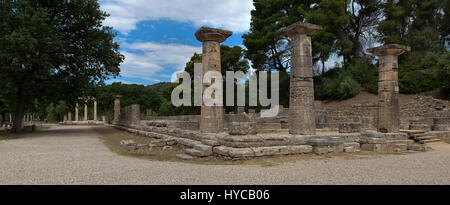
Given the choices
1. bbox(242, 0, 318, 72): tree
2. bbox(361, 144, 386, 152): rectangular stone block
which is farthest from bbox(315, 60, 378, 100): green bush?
bbox(361, 144, 386, 152): rectangular stone block

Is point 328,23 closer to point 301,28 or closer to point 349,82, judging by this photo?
point 349,82

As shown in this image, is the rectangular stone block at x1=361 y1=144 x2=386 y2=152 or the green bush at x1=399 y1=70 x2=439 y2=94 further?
the green bush at x1=399 y1=70 x2=439 y2=94

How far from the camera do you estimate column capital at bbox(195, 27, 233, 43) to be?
38.6ft

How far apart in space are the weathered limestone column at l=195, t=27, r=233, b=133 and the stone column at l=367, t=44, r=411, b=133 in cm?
761

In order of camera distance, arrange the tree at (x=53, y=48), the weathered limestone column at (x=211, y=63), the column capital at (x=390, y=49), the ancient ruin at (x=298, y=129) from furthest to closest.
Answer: the tree at (x=53, y=48) < the column capital at (x=390, y=49) < the weathered limestone column at (x=211, y=63) < the ancient ruin at (x=298, y=129)

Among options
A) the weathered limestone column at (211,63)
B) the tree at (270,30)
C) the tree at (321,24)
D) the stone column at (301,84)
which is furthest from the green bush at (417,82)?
the weathered limestone column at (211,63)

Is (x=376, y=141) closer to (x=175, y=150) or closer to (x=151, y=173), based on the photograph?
(x=175, y=150)

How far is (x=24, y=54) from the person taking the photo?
1700 cm

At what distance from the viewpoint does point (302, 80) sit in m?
10.8

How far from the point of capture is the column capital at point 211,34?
11.8 meters

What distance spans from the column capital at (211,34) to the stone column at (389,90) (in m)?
7.47

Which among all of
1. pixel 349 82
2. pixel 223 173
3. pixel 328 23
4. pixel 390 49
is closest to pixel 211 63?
pixel 223 173

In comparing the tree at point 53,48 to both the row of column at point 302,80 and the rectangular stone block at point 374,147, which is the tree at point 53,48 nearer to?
the row of column at point 302,80

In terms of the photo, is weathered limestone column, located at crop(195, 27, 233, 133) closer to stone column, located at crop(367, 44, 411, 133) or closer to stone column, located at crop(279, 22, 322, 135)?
stone column, located at crop(279, 22, 322, 135)
